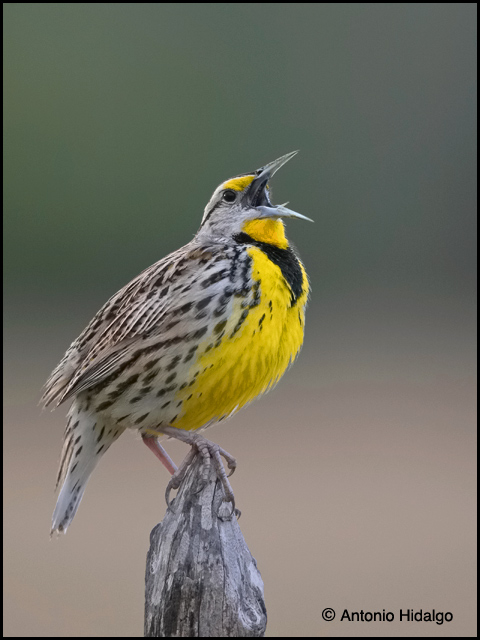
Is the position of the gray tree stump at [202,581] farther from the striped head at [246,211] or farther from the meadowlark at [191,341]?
the striped head at [246,211]

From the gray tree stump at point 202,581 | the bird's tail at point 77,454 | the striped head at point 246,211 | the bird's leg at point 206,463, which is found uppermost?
the striped head at point 246,211

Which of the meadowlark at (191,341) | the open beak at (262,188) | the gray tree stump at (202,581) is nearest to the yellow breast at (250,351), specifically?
the meadowlark at (191,341)

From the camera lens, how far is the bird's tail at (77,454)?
2.28m

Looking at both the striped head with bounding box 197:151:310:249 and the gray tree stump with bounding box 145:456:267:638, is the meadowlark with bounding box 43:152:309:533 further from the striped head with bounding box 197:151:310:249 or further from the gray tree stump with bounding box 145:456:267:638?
the gray tree stump with bounding box 145:456:267:638

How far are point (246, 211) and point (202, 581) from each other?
107 centimetres

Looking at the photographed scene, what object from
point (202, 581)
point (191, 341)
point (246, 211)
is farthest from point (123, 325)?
point (202, 581)

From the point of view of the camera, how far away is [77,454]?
229cm

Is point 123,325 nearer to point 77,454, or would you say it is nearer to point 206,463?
point 77,454

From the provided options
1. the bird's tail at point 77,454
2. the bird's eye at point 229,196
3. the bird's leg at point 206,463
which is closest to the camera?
the bird's leg at point 206,463

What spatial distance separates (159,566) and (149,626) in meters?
0.11

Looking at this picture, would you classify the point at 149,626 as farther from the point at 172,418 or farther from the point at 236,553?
the point at 172,418

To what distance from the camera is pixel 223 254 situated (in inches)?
88.0

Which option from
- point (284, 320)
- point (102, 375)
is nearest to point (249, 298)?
point (284, 320)

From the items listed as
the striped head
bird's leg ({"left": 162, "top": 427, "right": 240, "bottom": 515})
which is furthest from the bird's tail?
the striped head
